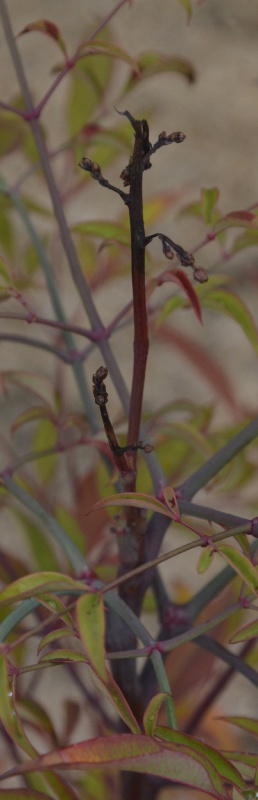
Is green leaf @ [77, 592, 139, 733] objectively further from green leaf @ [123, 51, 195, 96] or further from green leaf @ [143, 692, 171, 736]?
green leaf @ [123, 51, 195, 96]

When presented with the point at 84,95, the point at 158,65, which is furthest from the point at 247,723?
the point at 84,95

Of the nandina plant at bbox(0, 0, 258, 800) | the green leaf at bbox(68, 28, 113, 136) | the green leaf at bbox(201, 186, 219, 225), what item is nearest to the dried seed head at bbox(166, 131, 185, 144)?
the nandina plant at bbox(0, 0, 258, 800)

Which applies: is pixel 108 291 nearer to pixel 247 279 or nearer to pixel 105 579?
pixel 247 279

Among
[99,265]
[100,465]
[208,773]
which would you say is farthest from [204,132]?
[208,773]

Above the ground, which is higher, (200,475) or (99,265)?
(99,265)

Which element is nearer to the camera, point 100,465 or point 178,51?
point 100,465

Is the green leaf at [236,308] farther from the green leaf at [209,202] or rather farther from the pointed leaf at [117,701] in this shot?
the pointed leaf at [117,701]

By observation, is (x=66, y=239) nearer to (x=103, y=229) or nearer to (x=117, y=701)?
(x=103, y=229)
